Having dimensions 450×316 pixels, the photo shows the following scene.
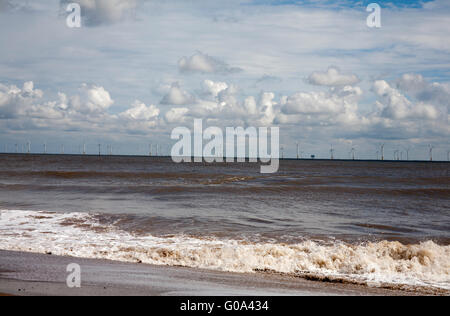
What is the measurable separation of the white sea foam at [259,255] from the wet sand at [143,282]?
2.97 feet

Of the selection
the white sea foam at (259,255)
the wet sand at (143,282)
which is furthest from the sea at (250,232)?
the wet sand at (143,282)

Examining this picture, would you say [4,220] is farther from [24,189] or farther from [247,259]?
[24,189]

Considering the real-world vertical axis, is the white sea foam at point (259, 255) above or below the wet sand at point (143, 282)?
below

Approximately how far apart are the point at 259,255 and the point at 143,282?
13.7 ft

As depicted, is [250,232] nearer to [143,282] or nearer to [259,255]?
[259,255]

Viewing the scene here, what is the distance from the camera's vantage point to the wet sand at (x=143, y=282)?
6.84 metres

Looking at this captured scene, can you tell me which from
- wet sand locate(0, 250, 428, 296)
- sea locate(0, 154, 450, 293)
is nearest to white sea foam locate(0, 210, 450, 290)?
sea locate(0, 154, 450, 293)

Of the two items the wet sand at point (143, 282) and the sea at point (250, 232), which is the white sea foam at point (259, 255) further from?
the wet sand at point (143, 282)

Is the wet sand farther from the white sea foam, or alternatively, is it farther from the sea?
the white sea foam

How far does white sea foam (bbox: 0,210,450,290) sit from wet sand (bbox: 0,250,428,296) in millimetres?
906

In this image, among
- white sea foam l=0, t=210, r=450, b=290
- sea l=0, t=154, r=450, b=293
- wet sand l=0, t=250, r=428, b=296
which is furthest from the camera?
sea l=0, t=154, r=450, b=293

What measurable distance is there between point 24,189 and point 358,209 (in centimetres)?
2512

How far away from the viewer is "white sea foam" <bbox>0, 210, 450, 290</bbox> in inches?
377

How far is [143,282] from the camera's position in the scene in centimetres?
764
